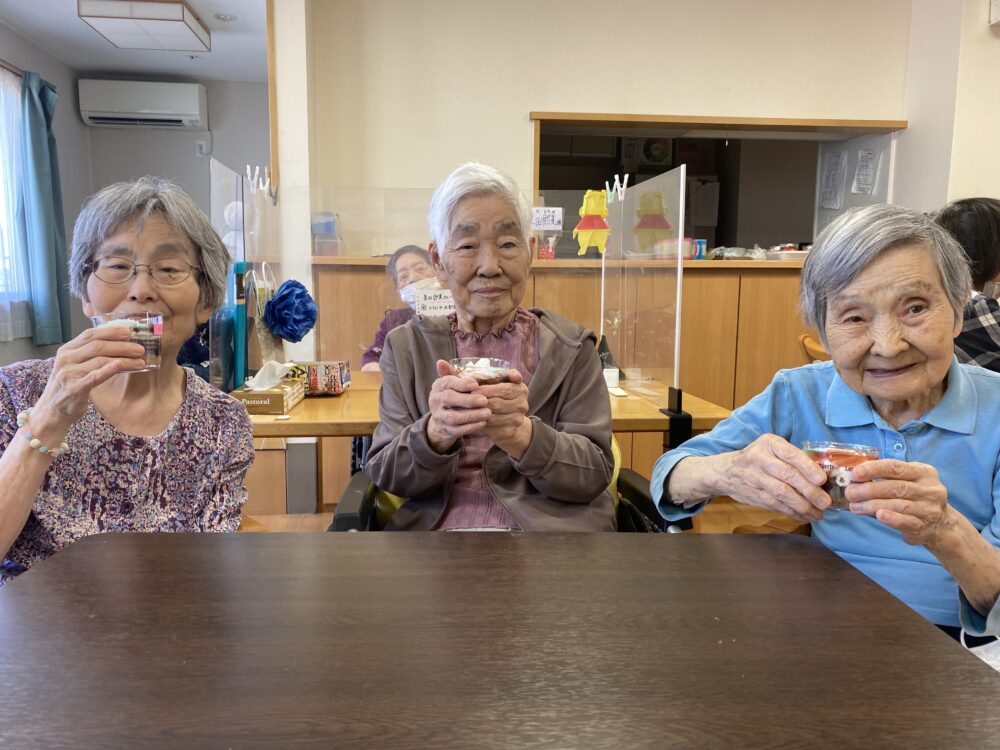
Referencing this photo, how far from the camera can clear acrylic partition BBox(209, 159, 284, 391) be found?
2096 millimetres

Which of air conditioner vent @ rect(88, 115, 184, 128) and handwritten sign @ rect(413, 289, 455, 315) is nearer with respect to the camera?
handwritten sign @ rect(413, 289, 455, 315)

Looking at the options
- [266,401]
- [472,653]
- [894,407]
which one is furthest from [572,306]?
[472,653]

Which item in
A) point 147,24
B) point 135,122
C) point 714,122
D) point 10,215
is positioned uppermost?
point 147,24

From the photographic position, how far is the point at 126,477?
1.26 metres

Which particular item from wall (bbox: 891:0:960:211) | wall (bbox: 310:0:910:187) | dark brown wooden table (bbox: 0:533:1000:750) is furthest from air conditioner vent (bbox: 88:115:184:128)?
dark brown wooden table (bbox: 0:533:1000:750)

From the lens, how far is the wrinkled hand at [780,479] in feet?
3.01

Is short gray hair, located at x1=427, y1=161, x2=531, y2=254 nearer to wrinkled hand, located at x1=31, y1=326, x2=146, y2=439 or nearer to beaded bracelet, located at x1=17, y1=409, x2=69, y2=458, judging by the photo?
wrinkled hand, located at x1=31, y1=326, x2=146, y2=439

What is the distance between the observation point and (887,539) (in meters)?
1.14

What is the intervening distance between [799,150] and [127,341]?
6646 millimetres

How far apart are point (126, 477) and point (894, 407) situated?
132cm

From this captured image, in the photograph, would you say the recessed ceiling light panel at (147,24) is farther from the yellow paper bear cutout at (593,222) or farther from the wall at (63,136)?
the yellow paper bear cutout at (593,222)

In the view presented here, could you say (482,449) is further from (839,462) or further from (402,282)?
(402,282)

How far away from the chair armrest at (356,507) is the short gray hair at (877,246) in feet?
2.98

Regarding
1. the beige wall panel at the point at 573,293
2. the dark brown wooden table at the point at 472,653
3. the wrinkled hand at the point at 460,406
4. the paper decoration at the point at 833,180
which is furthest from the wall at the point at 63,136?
the paper decoration at the point at 833,180
